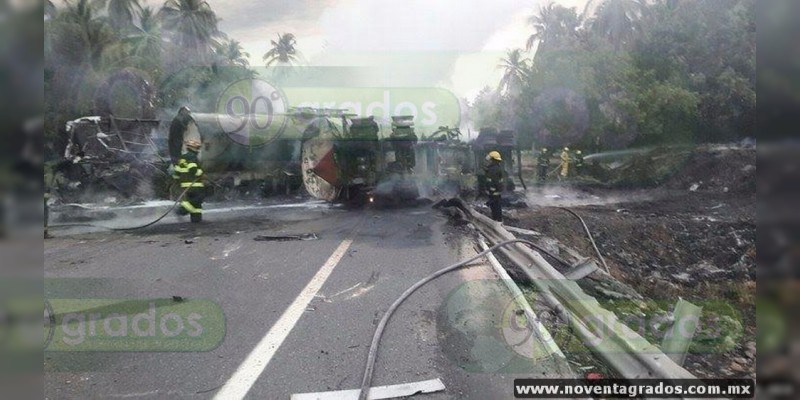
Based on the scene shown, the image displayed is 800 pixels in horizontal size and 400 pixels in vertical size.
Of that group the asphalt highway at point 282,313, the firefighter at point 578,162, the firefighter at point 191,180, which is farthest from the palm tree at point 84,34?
the firefighter at point 578,162

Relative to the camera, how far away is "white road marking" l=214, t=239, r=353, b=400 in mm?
2945

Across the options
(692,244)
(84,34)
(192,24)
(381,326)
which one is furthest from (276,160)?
(192,24)

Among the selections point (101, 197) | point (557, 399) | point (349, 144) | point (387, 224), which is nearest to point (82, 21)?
A: point (101, 197)

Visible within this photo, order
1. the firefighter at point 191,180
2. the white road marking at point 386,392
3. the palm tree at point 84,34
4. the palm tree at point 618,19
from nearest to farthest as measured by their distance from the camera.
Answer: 1. the white road marking at point 386,392
2. the firefighter at point 191,180
3. the palm tree at point 84,34
4. the palm tree at point 618,19

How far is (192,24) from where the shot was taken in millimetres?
31984

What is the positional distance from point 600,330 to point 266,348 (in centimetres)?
228

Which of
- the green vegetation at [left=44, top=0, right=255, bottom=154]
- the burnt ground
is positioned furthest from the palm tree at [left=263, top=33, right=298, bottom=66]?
the burnt ground

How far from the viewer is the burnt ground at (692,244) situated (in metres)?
4.27

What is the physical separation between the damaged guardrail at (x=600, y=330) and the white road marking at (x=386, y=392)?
1.08 metres

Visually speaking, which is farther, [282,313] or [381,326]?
[282,313]

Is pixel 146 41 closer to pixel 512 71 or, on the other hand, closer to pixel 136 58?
pixel 136 58

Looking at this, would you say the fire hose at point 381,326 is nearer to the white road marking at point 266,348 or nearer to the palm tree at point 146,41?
the white road marking at point 266,348

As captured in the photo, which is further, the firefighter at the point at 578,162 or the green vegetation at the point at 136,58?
the firefighter at the point at 578,162

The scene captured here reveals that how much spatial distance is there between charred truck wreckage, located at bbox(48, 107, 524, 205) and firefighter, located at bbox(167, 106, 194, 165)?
0.46 feet
